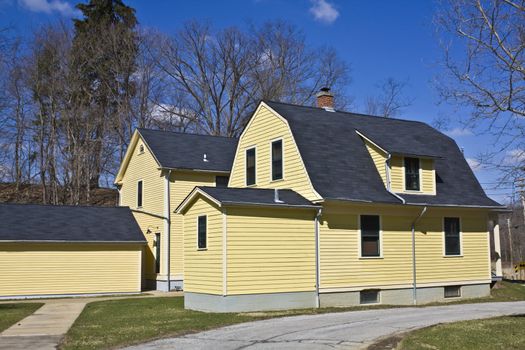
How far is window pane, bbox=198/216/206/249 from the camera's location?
20.4 meters

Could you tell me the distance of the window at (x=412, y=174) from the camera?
78.2 feet

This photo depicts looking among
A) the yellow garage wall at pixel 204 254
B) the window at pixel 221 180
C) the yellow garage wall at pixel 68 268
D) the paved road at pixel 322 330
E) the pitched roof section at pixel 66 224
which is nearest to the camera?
the paved road at pixel 322 330

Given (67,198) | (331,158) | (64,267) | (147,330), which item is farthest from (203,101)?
(147,330)

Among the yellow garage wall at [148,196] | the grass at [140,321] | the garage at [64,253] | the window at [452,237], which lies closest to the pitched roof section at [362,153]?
the window at [452,237]

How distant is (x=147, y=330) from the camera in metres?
15.3

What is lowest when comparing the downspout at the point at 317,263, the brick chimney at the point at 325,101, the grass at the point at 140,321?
the grass at the point at 140,321

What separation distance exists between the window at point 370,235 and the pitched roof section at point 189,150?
1188cm

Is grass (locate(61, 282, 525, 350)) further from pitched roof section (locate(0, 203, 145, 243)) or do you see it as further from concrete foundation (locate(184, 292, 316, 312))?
pitched roof section (locate(0, 203, 145, 243))

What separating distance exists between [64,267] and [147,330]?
49.6 feet

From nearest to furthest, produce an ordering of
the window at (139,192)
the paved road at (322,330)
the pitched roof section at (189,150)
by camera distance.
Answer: the paved road at (322,330) → the pitched roof section at (189,150) → the window at (139,192)

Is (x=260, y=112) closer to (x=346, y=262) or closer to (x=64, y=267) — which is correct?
(x=346, y=262)

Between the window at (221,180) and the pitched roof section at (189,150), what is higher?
the pitched roof section at (189,150)

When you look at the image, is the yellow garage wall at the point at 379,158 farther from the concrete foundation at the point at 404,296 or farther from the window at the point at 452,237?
the concrete foundation at the point at 404,296

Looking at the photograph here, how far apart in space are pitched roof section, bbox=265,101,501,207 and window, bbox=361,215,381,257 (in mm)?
836
